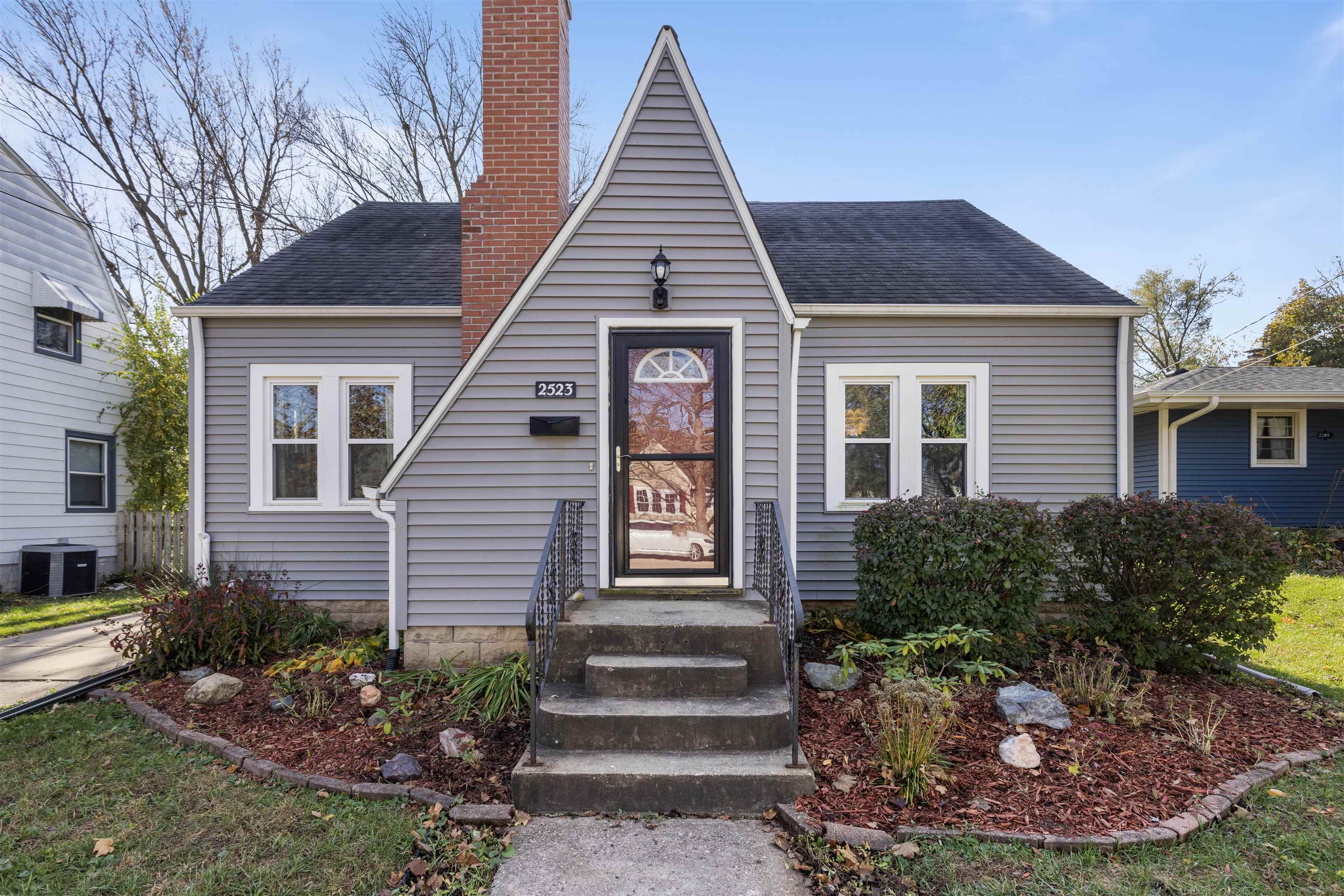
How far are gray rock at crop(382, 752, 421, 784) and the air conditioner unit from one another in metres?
8.86

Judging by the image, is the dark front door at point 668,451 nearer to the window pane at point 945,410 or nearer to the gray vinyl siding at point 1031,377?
the gray vinyl siding at point 1031,377

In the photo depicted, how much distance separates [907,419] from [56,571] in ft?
37.5

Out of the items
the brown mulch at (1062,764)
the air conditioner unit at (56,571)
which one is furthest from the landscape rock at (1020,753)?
the air conditioner unit at (56,571)

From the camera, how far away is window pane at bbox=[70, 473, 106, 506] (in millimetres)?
10023

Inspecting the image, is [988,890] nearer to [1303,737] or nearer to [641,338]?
[1303,737]

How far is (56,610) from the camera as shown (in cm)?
817

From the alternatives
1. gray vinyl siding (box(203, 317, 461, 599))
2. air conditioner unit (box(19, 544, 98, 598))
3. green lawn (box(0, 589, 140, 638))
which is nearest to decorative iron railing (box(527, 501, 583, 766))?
gray vinyl siding (box(203, 317, 461, 599))

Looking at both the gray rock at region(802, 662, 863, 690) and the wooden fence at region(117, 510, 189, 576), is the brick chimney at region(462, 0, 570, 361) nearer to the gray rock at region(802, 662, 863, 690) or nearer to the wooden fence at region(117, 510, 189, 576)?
the gray rock at region(802, 662, 863, 690)

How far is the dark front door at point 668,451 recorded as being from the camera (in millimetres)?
5117

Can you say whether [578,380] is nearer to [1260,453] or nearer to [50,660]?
[50,660]

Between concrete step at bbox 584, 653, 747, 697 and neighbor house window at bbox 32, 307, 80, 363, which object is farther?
neighbor house window at bbox 32, 307, 80, 363

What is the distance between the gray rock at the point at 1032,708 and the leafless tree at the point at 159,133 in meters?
16.6

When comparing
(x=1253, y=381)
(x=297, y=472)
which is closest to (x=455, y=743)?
(x=297, y=472)

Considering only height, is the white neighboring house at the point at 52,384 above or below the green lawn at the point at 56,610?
above
